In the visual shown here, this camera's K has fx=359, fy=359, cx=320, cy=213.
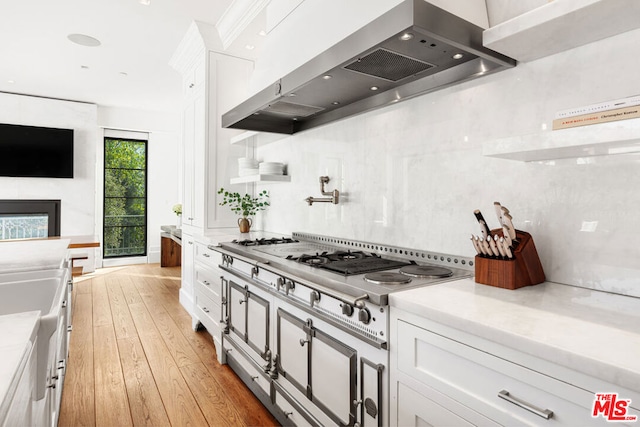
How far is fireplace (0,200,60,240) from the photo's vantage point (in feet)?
18.6

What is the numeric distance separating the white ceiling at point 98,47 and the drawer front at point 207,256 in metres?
1.97

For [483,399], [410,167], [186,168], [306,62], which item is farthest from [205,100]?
[483,399]

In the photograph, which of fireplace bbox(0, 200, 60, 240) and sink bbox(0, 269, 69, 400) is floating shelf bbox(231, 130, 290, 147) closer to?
sink bbox(0, 269, 69, 400)

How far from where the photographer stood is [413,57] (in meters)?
1.55

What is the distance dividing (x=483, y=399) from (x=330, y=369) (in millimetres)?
700

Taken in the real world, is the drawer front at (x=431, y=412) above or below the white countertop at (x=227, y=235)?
below

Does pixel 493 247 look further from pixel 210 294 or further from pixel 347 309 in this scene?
pixel 210 294

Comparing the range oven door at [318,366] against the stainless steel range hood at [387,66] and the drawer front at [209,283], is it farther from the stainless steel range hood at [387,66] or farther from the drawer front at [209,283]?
the stainless steel range hood at [387,66]

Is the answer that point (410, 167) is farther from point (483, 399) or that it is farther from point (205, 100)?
point (205, 100)

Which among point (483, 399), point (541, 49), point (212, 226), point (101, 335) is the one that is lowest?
point (101, 335)

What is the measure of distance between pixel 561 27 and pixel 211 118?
3024mm

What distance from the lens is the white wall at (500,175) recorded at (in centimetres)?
121

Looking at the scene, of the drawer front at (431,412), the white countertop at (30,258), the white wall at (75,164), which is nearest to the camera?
the drawer front at (431,412)

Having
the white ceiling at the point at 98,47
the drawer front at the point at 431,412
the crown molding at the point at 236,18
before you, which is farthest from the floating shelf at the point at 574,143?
the white ceiling at the point at 98,47
